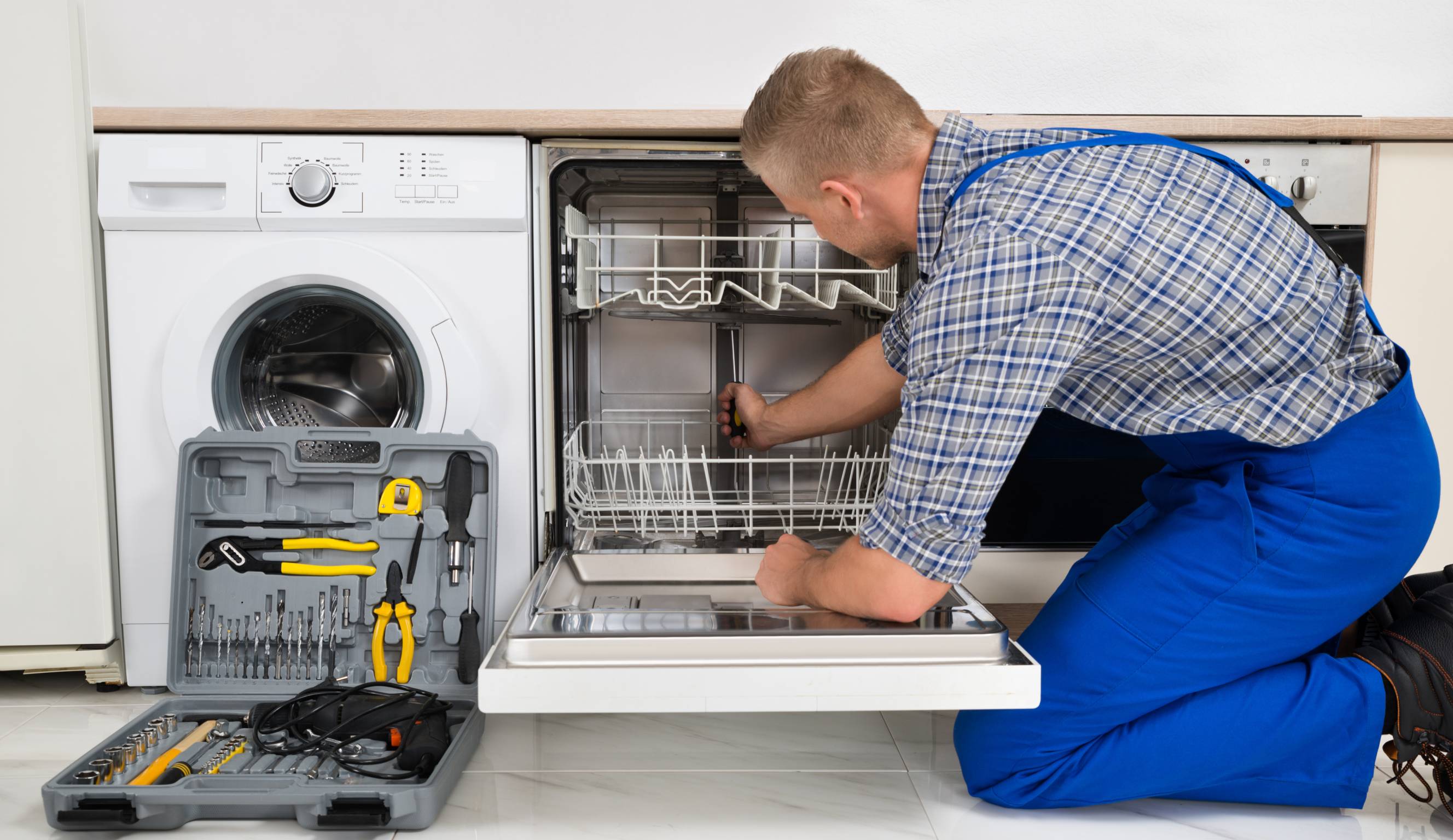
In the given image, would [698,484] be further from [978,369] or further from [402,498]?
[978,369]

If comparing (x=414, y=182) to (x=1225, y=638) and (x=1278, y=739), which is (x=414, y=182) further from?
(x=1278, y=739)

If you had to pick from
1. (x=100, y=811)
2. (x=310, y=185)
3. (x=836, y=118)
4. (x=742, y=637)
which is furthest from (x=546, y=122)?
(x=100, y=811)

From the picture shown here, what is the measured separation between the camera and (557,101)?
2207mm

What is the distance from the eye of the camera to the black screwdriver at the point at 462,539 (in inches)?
54.0

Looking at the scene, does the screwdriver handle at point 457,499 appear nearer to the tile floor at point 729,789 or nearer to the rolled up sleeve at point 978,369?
the tile floor at point 729,789

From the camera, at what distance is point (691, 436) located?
1896 millimetres

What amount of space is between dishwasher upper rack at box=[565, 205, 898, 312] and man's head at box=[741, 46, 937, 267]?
0.60ft

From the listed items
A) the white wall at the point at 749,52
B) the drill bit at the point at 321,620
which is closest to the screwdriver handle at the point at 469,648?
the drill bit at the point at 321,620

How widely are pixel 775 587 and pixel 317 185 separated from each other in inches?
36.9

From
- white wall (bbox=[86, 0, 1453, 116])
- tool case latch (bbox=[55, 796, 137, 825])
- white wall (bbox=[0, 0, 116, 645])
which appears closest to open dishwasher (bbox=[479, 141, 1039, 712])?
tool case latch (bbox=[55, 796, 137, 825])

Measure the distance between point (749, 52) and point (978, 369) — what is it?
152 centimetres

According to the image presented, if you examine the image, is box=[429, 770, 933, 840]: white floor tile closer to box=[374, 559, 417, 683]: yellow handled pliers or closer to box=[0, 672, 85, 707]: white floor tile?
box=[374, 559, 417, 683]: yellow handled pliers

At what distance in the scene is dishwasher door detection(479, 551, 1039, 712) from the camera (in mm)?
992

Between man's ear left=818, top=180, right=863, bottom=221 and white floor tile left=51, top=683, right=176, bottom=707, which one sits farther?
white floor tile left=51, top=683, right=176, bottom=707
